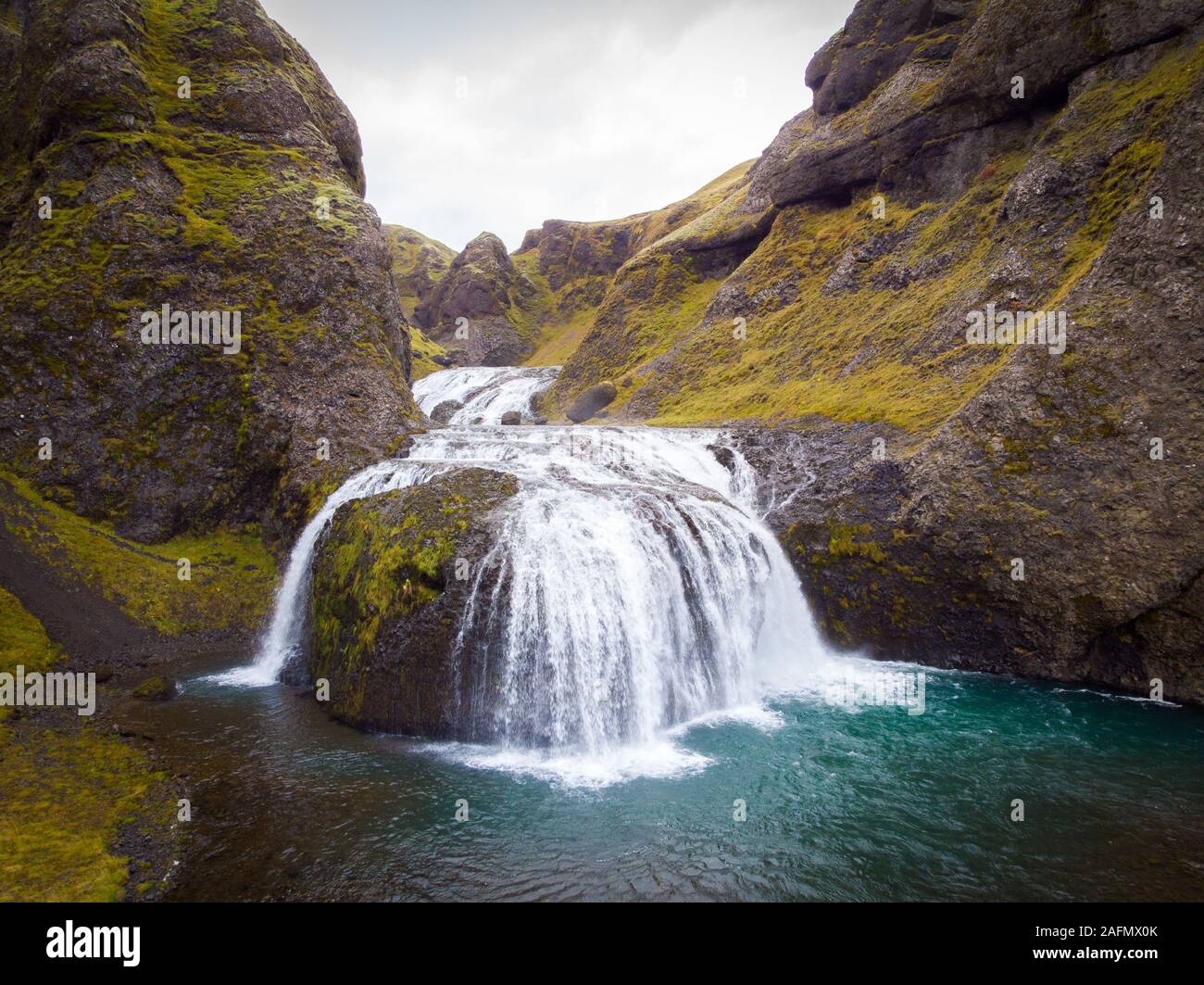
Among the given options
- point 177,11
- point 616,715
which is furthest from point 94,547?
point 177,11

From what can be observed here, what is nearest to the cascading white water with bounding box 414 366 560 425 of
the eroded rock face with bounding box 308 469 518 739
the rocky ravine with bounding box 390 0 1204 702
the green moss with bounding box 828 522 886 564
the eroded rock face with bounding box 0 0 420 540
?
the rocky ravine with bounding box 390 0 1204 702

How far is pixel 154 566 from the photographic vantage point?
792 inches

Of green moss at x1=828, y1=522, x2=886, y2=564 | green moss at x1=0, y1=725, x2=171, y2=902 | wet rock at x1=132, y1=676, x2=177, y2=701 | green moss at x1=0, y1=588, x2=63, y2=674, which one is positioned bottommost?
green moss at x1=0, y1=725, x2=171, y2=902

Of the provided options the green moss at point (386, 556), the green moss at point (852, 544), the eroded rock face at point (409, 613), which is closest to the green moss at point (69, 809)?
the eroded rock face at point (409, 613)

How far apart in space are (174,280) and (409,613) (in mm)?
18962

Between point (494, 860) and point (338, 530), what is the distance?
1122 centimetres

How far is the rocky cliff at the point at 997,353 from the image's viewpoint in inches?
572

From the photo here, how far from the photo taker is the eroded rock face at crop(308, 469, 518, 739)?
43.8 ft

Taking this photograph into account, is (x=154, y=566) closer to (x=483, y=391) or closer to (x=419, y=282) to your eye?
(x=483, y=391)

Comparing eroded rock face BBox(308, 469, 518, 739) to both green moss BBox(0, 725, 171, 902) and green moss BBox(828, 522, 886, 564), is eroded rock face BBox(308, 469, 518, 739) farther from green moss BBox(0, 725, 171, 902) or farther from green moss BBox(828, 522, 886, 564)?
green moss BBox(828, 522, 886, 564)

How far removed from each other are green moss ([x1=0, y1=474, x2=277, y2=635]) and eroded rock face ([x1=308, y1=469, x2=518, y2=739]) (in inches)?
250

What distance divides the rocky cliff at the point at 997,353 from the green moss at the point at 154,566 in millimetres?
19596

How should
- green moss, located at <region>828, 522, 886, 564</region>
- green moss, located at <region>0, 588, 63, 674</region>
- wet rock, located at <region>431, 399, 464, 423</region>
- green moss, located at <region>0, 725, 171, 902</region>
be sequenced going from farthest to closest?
wet rock, located at <region>431, 399, 464, 423</region>
green moss, located at <region>828, 522, 886, 564</region>
green moss, located at <region>0, 588, 63, 674</region>
green moss, located at <region>0, 725, 171, 902</region>

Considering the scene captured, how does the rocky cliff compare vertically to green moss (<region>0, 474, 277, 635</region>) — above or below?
above
